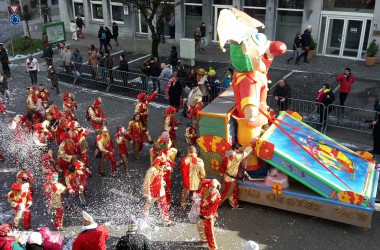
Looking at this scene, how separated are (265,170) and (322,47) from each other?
1184cm

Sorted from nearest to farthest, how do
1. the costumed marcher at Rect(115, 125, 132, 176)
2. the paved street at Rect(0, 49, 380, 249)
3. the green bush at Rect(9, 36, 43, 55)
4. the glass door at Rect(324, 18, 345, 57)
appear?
the paved street at Rect(0, 49, 380, 249) < the costumed marcher at Rect(115, 125, 132, 176) < the glass door at Rect(324, 18, 345, 57) < the green bush at Rect(9, 36, 43, 55)

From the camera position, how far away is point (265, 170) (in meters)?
8.81

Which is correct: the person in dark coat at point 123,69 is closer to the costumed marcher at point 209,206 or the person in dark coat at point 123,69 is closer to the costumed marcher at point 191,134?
the costumed marcher at point 191,134

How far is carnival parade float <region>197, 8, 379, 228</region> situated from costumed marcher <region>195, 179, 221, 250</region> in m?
1.57

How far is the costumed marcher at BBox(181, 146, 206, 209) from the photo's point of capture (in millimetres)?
7848

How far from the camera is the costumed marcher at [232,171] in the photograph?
7.91 meters

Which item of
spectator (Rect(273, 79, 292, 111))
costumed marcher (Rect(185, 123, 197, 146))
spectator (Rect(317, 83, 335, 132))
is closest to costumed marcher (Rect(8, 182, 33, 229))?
costumed marcher (Rect(185, 123, 197, 146))

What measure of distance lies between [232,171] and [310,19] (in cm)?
1274

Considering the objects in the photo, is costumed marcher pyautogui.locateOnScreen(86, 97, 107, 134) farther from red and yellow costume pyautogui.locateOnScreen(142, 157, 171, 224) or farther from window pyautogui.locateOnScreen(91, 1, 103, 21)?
window pyautogui.locateOnScreen(91, 1, 103, 21)

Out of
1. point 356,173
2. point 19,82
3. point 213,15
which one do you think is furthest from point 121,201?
point 213,15

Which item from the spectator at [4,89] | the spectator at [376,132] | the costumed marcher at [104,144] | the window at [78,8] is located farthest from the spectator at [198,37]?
the costumed marcher at [104,144]

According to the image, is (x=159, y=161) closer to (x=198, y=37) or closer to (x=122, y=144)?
(x=122, y=144)

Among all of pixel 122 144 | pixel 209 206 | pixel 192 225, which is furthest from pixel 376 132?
pixel 122 144

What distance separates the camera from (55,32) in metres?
19.9
